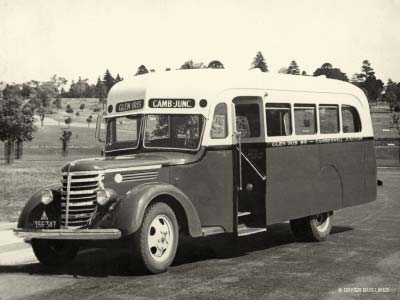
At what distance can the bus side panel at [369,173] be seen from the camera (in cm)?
1205

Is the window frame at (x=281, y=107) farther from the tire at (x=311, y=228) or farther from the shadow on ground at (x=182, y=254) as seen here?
the shadow on ground at (x=182, y=254)

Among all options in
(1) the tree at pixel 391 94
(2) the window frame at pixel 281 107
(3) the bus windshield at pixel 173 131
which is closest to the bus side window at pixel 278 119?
(2) the window frame at pixel 281 107

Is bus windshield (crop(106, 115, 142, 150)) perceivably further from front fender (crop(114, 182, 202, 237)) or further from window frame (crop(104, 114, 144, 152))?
front fender (crop(114, 182, 202, 237))

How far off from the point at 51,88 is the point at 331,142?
15560 centimetres

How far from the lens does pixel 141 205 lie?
300 inches

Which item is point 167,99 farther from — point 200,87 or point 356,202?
point 356,202

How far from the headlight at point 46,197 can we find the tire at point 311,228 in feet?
14.3

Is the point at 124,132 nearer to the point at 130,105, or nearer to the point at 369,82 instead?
the point at 130,105

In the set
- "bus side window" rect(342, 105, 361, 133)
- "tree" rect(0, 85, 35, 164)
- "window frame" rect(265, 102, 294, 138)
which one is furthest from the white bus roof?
"tree" rect(0, 85, 35, 164)

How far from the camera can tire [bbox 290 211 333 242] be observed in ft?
35.5

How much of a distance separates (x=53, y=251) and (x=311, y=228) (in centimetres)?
432

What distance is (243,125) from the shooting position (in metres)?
10.0

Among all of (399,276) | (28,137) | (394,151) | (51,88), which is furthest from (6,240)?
(51,88)

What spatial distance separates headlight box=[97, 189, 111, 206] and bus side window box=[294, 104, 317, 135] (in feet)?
12.3
